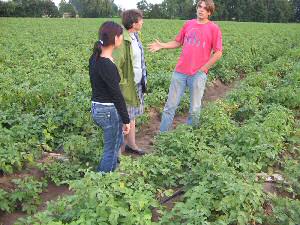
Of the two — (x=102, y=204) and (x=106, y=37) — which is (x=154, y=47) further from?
(x=102, y=204)

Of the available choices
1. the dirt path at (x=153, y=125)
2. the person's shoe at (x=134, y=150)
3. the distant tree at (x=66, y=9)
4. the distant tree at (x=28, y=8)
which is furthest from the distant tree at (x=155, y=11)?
the person's shoe at (x=134, y=150)

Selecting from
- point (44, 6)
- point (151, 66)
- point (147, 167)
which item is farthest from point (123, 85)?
point (44, 6)

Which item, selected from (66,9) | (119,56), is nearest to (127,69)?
(119,56)

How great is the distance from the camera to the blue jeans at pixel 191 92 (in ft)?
20.7

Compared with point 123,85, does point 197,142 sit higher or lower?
lower

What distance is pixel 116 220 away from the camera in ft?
11.0

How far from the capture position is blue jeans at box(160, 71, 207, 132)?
6.30 metres

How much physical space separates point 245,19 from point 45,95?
72.0m

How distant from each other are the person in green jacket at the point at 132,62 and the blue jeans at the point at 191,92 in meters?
0.78

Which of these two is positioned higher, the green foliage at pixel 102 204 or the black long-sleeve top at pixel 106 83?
the black long-sleeve top at pixel 106 83

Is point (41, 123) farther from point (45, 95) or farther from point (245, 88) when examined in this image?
point (245, 88)

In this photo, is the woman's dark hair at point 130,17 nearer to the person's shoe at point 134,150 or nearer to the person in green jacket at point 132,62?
the person in green jacket at point 132,62

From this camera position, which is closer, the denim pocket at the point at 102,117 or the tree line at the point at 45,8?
the denim pocket at the point at 102,117

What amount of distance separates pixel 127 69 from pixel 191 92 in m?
1.45
